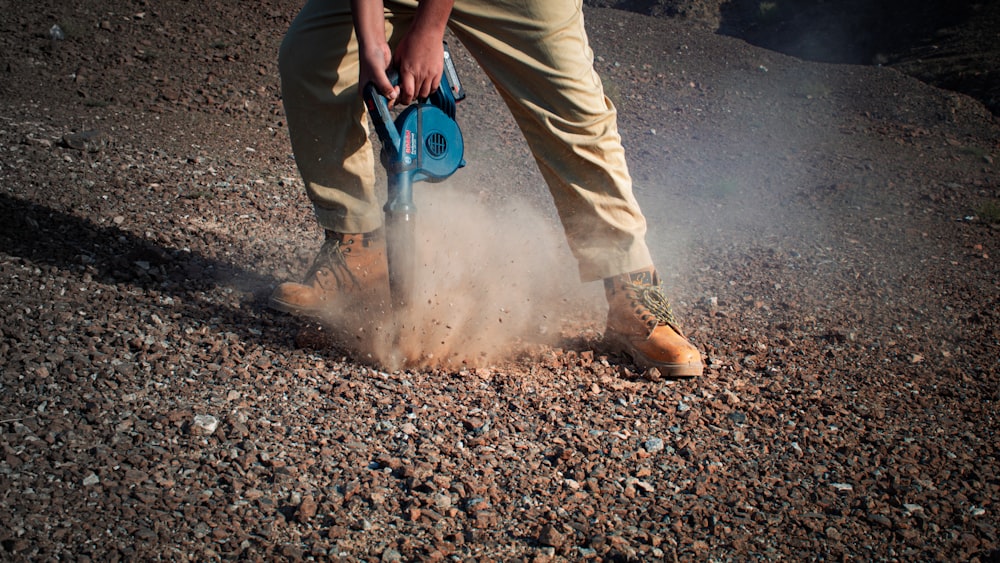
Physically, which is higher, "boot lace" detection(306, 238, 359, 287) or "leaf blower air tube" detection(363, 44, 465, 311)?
"leaf blower air tube" detection(363, 44, 465, 311)

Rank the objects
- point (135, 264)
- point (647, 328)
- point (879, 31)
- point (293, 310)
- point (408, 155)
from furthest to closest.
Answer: point (879, 31) < point (135, 264) < point (293, 310) < point (647, 328) < point (408, 155)

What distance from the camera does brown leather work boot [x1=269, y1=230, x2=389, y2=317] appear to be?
287 centimetres

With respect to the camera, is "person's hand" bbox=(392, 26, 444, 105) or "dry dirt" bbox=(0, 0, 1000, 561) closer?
"dry dirt" bbox=(0, 0, 1000, 561)

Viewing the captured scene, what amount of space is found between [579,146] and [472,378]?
0.87 meters

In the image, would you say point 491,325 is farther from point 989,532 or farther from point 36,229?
point 36,229

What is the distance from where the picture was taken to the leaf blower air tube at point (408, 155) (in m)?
2.38

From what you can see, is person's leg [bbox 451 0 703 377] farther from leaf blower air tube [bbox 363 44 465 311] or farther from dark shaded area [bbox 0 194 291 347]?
dark shaded area [bbox 0 194 291 347]

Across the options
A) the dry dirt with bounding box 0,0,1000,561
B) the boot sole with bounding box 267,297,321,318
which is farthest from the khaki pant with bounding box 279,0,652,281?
the dry dirt with bounding box 0,0,1000,561

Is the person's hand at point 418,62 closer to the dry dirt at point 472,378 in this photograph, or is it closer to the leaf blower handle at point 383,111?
A: the leaf blower handle at point 383,111

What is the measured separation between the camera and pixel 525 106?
8.50ft

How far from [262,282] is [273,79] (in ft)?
11.3

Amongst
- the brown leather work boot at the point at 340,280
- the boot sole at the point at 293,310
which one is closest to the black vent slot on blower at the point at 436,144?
the brown leather work boot at the point at 340,280

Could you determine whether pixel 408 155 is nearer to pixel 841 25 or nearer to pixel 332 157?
pixel 332 157

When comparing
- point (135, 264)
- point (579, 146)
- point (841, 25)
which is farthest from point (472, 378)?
point (841, 25)
